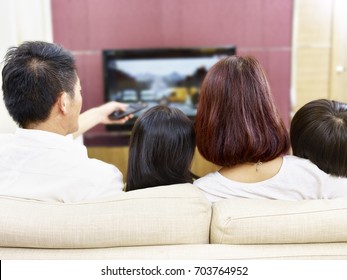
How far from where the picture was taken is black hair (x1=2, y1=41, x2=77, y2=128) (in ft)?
3.97

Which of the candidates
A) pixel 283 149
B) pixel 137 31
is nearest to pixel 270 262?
pixel 283 149

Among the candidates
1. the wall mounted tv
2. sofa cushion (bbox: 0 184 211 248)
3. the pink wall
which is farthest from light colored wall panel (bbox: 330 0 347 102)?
sofa cushion (bbox: 0 184 211 248)

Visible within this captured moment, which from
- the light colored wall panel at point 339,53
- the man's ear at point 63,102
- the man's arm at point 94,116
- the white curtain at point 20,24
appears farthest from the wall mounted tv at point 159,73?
the man's ear at point 63,102

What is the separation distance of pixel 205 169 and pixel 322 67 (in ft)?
4.94

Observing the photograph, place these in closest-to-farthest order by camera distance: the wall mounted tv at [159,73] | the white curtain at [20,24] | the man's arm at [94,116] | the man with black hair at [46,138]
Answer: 1. the man with black hair at [46,138]
2. the man's arm at [94,116]
3. the white curtain at [20,24]
4. the wall mounted tv at [159,73]

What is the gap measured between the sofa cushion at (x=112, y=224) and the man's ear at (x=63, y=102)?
0.45 metres

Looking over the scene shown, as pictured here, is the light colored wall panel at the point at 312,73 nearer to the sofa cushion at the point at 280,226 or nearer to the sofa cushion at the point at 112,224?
the sofa cushion at the point at 280,226

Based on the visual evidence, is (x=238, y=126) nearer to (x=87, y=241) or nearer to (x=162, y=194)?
(x=162, y=194)

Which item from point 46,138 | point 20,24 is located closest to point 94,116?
point 46,138

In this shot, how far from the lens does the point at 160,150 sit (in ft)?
3.92

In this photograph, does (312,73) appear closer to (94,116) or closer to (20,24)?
(94,116)

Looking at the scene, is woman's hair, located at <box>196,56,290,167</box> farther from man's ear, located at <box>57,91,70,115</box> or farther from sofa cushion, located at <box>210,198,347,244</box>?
man's ear, located at <box>57,91,70,115</box>

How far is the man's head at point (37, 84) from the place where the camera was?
1211 millimetres

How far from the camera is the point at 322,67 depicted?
3.80 meters
